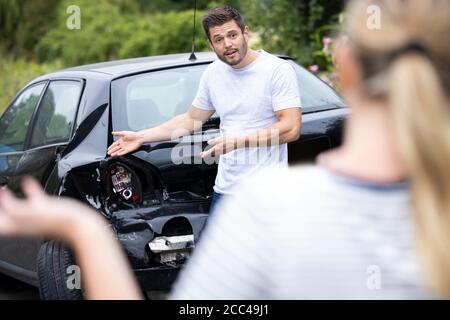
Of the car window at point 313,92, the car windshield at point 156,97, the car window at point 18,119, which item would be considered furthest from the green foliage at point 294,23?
the car windshield at point 156,97

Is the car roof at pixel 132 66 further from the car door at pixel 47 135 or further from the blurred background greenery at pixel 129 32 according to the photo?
the blurred background greenery at pixel 129 32

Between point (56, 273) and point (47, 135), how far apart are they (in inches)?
43.8

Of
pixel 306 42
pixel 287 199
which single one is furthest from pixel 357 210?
pixel 306 42

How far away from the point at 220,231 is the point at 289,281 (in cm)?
15

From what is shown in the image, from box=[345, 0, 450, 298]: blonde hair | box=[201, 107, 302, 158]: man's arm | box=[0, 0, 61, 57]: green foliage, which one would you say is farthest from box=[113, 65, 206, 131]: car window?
box=[0, 0, 61, 57]: green foliage

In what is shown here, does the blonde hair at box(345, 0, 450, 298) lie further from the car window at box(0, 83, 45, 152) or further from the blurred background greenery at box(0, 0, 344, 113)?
the blurred background greenery at box(0, 0, 344, 113)

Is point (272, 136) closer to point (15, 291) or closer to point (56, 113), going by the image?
point (56, 113)

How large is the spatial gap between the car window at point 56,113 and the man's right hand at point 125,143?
60 cm

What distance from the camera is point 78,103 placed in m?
5.31

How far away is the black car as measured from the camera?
15.4 ft

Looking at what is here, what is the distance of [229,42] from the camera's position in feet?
14.8

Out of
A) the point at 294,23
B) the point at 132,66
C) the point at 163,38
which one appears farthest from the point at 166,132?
the point at 163,38

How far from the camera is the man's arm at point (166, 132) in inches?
183
